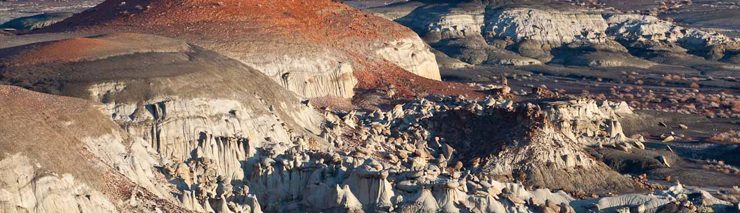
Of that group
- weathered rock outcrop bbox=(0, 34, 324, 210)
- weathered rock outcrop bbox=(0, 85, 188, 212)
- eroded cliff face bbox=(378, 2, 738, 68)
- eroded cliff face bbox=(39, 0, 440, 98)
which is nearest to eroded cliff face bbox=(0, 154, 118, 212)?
weathered rock outcrop bbox=(0, 85, 188, 212)

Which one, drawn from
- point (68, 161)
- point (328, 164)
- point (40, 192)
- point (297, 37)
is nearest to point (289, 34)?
point (297, 37)

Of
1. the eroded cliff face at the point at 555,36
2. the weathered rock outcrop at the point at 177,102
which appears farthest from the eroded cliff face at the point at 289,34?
the eroded cliff face at the point at 555,36

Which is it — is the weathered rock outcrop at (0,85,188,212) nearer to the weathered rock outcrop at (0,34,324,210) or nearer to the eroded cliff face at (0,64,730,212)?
the eroded cliff face at (0,64,730,212)

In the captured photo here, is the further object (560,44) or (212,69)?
(560,44)

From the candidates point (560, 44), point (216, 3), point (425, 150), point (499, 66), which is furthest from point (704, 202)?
point (560, 44)

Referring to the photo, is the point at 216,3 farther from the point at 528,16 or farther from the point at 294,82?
the point at 528,16

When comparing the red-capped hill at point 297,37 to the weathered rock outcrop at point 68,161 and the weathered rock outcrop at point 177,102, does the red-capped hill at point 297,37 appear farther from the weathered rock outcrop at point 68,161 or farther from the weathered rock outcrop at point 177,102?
the weathered rock outcrop at point 68,161
